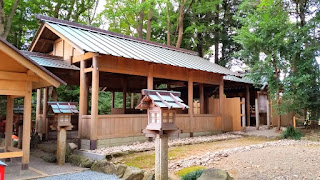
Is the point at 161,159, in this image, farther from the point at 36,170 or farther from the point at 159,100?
the point at 36,170

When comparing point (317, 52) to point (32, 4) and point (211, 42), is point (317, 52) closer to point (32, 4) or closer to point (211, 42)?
point (211, 42)

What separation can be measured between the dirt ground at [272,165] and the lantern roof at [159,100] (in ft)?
6.61

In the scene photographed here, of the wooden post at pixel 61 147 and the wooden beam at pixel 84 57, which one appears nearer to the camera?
the wooden post at pixel 61 147

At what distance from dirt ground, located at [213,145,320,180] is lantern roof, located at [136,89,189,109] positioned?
201 cm

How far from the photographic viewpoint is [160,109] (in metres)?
5.43

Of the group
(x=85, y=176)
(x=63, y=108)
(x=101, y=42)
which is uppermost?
(x=101, y=42)

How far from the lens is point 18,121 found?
42.4 ft

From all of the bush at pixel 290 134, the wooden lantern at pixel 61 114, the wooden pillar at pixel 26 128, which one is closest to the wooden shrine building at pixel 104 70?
the wooden lantern at pixel 61 114

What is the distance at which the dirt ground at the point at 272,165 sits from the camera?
5.59 meters

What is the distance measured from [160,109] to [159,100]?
213mm

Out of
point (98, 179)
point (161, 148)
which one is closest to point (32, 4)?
point (98, 179)

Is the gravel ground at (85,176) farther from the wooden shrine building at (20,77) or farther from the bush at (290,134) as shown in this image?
the bush at (290,134)

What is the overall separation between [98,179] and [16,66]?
3.74 meters

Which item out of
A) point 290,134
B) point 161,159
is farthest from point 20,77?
point 290,134
